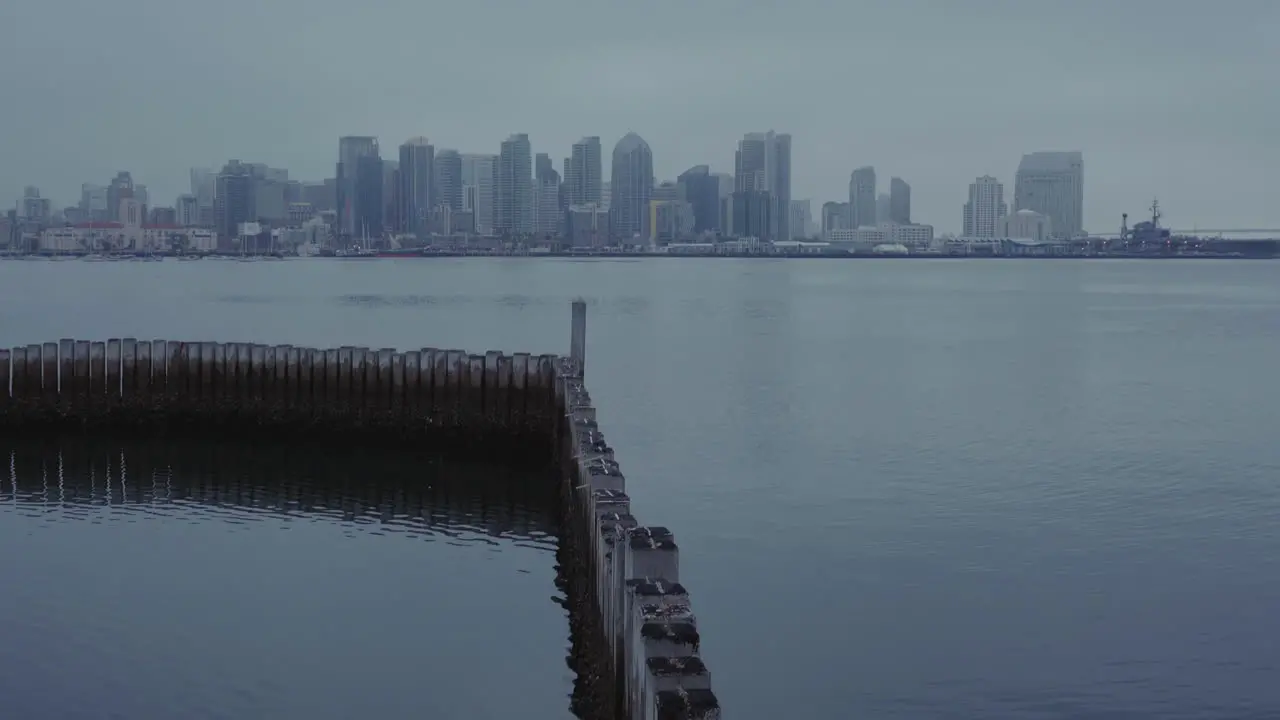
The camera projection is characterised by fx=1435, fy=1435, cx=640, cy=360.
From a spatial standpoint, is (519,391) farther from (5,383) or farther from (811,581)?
(5,383)

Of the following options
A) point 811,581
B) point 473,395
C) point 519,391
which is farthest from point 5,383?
point 811,581

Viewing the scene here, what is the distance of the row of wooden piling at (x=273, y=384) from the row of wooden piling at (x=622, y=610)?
7134 mm

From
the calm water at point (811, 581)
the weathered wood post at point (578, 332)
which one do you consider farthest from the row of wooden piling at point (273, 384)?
the calm water at point (811, 581)

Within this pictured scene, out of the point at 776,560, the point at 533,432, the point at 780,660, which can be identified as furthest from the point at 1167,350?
the point at 780,660

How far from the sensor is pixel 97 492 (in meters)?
22.8

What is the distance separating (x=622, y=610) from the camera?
1091cm

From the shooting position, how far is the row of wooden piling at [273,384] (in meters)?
26.5

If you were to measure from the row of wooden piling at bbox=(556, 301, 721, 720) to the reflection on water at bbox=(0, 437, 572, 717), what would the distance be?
19.8 inches

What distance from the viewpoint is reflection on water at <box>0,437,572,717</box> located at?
13734 mm

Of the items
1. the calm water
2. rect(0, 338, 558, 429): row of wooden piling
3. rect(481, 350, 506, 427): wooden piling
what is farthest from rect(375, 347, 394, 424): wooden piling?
the calm water

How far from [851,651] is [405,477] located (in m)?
10.5

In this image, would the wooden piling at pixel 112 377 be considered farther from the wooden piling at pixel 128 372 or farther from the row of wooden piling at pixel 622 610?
the row of wooden piling at pixel 622 610

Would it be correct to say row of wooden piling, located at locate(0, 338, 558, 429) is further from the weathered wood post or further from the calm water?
the calm water

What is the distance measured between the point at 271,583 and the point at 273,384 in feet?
35.0
